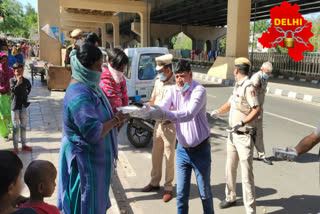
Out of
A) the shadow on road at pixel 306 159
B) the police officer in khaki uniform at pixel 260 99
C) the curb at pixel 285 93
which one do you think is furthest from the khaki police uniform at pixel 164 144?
the curb at pixel 285 93

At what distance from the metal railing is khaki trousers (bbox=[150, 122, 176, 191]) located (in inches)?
635

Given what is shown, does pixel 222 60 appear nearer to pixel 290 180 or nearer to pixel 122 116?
pixel 290 180

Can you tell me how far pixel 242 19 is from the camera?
16.6 meters

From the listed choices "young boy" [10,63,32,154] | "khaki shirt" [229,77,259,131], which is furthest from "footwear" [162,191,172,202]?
"young boy" [10,63,32,154]

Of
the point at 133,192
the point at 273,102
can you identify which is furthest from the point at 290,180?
the point at 273,102

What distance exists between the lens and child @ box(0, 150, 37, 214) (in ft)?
4.66

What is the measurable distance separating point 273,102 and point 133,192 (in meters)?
8.72

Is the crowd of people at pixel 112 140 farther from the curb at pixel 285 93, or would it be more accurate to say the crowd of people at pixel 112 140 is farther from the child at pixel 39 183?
the curb at pixel 285 93

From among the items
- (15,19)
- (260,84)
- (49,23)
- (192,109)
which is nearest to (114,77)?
(192,109)

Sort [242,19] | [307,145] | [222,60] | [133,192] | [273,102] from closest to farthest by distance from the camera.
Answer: [307,145] → [133,192] → [273,102] → [242,19] → [222,60]

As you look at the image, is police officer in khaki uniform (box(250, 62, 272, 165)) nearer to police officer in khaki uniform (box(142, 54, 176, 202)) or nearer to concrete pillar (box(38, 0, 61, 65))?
police officer in khaki uniform (box(142, 54, 176, 202))

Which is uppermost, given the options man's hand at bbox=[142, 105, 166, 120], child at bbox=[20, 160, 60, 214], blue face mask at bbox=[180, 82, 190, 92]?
blue face mask at bbox=[180, 82, 190, 92]

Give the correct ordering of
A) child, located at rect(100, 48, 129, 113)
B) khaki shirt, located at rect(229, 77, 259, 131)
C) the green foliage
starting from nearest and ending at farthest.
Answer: child, located at rect(100, 48, 129, 113) → khaki shirt, located at rect(229, 77, 259, 131) → the green foliage

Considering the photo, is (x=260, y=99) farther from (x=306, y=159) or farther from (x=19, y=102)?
(x=19, y=102)
